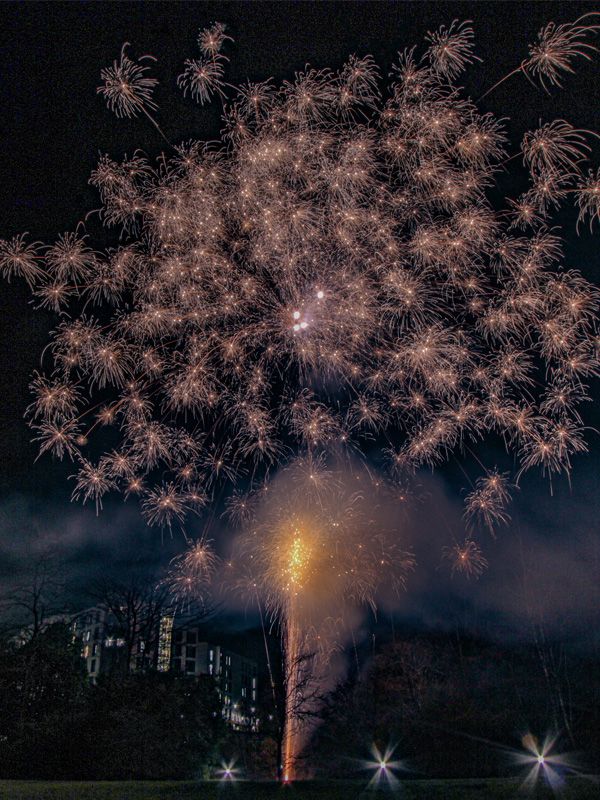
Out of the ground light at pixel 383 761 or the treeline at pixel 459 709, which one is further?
the treeline at pixel 459 709

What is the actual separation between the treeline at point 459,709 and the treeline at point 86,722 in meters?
7.86

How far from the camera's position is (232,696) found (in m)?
98.4

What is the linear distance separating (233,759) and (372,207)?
27681mm

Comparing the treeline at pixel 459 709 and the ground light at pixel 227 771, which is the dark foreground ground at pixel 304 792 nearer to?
the treeline at pixel 459 709

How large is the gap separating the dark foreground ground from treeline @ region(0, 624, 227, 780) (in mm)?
12021

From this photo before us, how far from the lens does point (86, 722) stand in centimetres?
2311

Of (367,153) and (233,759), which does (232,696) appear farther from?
(367,153)

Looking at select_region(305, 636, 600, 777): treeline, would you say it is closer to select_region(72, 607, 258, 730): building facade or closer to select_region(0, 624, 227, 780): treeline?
select_region(72, 607, 258, 730): building facade

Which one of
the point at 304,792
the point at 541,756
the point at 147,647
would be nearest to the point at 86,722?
the point at 147,647

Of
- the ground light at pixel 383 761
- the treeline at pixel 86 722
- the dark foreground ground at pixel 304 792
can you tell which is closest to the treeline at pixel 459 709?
the ground light at pixel 383 761

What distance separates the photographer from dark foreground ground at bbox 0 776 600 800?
9.44 m

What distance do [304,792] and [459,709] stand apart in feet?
79.7

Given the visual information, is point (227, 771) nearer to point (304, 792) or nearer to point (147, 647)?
point (147, 647)

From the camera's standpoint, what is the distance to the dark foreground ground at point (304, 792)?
9438mm
